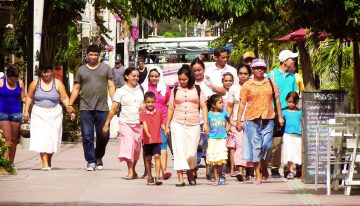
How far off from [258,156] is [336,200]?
131 inches

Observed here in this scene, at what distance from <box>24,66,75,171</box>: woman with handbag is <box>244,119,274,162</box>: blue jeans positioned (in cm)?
329

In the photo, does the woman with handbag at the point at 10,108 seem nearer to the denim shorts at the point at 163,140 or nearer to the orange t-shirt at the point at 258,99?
the denim shorts at the point at 163,140

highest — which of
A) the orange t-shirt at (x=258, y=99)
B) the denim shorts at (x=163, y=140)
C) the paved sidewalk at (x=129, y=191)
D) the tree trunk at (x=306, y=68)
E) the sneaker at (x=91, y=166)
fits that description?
the tree trunk at (x=306, y=68)

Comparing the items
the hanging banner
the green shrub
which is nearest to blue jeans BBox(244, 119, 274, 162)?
the green shrub

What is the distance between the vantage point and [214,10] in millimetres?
25094

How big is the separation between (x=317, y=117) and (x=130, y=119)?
3.10 meters

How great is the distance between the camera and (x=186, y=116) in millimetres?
18141

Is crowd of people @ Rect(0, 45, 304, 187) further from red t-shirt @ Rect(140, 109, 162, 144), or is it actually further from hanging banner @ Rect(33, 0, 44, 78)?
hanging banner @ Rect(33, 0, 44, 78)

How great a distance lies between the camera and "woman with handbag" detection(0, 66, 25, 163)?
2011cm

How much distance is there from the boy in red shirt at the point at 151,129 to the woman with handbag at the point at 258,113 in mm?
1153

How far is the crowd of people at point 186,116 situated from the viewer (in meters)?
18.2

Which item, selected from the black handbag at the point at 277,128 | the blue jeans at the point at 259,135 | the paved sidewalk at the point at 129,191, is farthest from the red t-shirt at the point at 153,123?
the black handbag at the point at 277,128

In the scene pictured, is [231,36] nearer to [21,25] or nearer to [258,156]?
[21,25]

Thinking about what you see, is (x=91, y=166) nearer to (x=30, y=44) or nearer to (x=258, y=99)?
(x=258, y=99)
